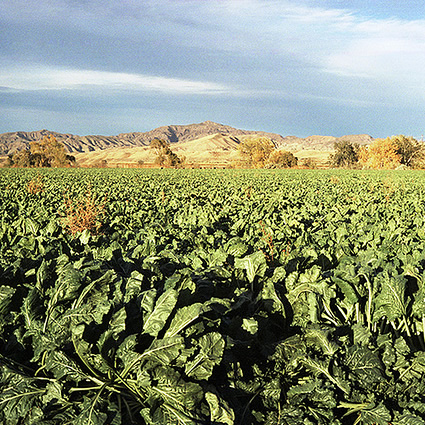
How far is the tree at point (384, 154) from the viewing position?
89188 millimetres

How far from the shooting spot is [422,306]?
3414mm

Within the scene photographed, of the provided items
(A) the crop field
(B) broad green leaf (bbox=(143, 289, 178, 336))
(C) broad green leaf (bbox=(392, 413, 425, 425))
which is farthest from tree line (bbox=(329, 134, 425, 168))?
(B) broad green leaf (bbox=(143, 289, 178, 336))

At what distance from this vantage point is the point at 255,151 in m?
104

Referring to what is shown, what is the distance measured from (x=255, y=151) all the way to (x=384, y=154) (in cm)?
3154

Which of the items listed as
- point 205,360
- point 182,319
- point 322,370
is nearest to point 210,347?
point 205,360

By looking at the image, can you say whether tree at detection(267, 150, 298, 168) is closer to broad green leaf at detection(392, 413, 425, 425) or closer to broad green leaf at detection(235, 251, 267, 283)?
broad green leaf at detection(235, 251, 267, 283)

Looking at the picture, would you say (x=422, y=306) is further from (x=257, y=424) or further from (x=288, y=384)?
(x=257, y=424)

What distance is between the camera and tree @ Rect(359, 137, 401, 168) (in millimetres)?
89188

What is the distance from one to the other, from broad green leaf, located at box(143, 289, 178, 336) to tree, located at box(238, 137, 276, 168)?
3955 inches

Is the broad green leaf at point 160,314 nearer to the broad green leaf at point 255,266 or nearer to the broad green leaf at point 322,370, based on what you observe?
the broad green leaf at point 322,370

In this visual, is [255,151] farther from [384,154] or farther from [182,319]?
[182,319]

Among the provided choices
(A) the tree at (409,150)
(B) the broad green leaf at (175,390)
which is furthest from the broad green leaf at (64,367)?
(A) the tree at (409,150)

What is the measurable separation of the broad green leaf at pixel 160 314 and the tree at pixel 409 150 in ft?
339

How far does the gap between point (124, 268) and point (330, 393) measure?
2.41 metres
